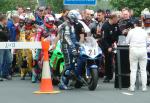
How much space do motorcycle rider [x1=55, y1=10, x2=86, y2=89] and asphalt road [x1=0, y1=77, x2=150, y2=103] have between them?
1.48 feet

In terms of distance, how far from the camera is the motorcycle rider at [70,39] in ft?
57.1

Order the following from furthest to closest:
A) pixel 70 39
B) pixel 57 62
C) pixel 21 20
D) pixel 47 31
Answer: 1. pixel 21 20
2. pixel 47 31
3. pixel 57 62
4. pixel 70 39

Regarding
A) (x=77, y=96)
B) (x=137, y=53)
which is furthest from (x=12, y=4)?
(x=77, y=96)

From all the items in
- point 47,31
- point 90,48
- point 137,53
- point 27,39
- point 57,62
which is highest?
point 47,31

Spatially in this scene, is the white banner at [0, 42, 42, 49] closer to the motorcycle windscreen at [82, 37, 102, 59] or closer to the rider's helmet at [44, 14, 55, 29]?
the rider's helmet at [44, 14, 55, 29]

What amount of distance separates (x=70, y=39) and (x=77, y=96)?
75.0 inches

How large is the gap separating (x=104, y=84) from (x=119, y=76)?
1.80 m

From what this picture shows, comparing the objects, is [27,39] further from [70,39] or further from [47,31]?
[70,39]

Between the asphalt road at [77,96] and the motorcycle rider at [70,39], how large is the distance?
1.48 feet

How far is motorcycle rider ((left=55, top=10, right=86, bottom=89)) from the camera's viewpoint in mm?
17391

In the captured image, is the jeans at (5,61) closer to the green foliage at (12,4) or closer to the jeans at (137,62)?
the jeans at (137,62)

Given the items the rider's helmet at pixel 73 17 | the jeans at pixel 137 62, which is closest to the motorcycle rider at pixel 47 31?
the rider's helmet at pixel 73 17

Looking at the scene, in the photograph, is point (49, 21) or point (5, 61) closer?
point (49, 21)

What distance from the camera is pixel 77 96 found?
16.1 meters
